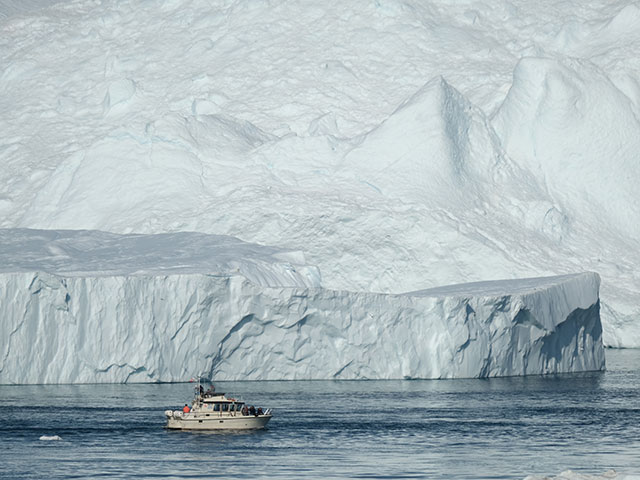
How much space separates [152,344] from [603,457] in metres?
18.4

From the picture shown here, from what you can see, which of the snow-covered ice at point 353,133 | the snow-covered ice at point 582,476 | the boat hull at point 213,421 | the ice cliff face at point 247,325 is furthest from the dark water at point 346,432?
the snow-covered ice at point 353,133

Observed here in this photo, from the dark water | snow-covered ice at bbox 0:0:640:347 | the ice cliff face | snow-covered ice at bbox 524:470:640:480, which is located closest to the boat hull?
the dark water

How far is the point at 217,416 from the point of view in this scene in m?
37.2

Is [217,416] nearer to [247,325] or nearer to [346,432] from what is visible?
[346,432]

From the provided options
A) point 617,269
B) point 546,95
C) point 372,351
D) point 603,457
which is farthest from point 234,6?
point 603,457

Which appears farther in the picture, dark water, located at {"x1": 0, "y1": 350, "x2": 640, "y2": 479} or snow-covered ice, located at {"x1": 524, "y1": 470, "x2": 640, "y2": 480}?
dark water, located at {"x1": 0, "y1": 350, "x2": 640, "y2": 479}

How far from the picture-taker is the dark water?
29734 mm

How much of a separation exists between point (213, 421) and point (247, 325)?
8.94 meters

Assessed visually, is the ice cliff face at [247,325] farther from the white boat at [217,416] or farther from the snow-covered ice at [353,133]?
the snow-covered ice at [353,133]

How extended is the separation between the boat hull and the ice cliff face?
8032 mm

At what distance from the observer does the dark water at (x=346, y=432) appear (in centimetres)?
2973

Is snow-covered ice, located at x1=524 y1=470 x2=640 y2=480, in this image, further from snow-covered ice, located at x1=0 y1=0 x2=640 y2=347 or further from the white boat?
snow-covered ice, located at x1=0 y1=0 x2=640 y2=347

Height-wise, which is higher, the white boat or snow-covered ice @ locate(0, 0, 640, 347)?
snow-covered ice @ locate(0, 0, 640, 347)

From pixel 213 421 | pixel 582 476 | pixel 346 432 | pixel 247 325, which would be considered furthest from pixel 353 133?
pixel 582 476
